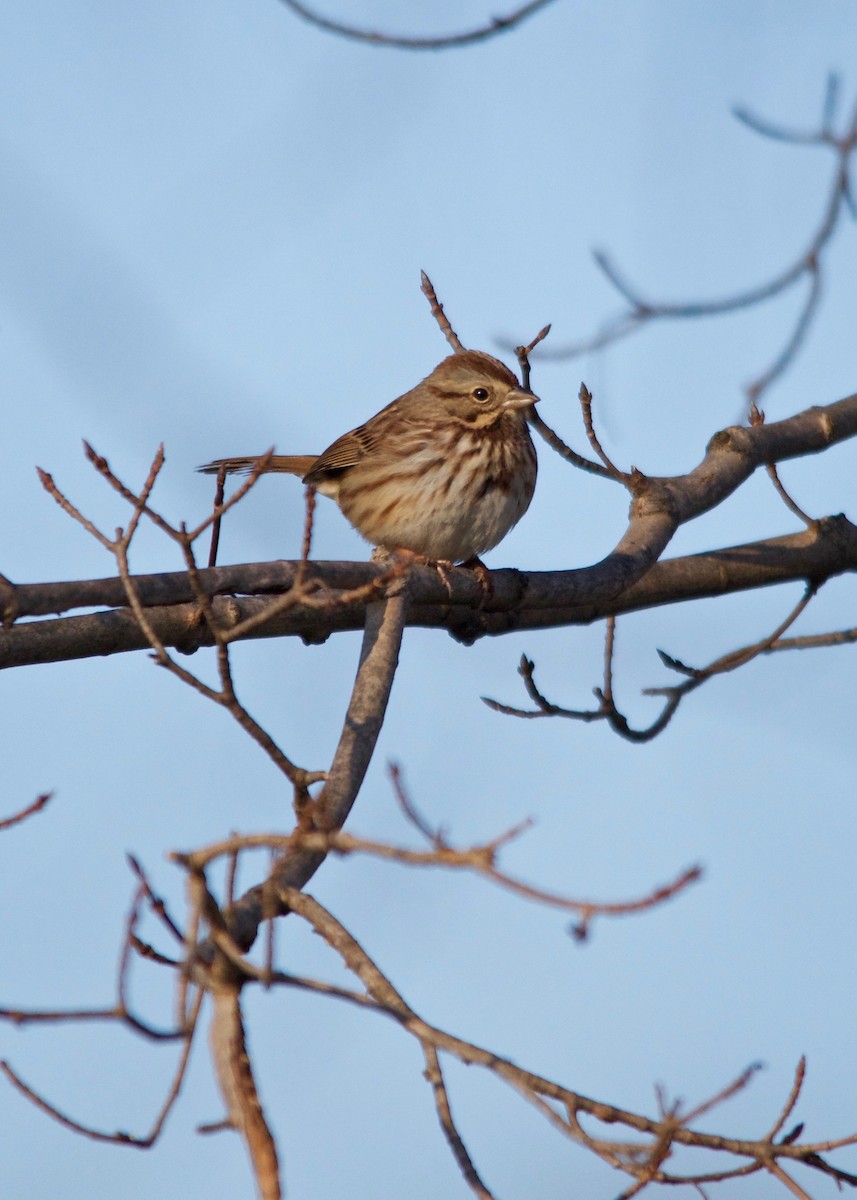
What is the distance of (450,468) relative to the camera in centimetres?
658

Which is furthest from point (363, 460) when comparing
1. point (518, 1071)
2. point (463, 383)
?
point (518, 1071)

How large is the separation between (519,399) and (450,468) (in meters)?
0.45

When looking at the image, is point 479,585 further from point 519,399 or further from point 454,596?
point 519,399

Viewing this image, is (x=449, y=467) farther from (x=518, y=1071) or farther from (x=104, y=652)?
(x=518, y=1071)

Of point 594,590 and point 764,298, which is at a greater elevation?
point 764,298

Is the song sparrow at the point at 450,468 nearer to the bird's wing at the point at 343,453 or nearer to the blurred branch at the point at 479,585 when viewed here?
the bird's wing at the point at 343,453

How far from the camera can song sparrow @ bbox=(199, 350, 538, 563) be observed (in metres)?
6.42

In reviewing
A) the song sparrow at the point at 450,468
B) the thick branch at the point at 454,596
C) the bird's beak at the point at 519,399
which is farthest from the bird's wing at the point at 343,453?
the thick branch at the point at 454,596

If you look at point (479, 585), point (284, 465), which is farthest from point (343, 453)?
point (479, 585)

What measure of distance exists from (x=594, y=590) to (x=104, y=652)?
62.6 inches

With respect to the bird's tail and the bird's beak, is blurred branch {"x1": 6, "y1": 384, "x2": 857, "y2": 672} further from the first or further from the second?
the bird's tail

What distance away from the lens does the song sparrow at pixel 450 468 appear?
642cm

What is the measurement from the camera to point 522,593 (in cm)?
503

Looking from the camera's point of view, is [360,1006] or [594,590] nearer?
[360,1006]
